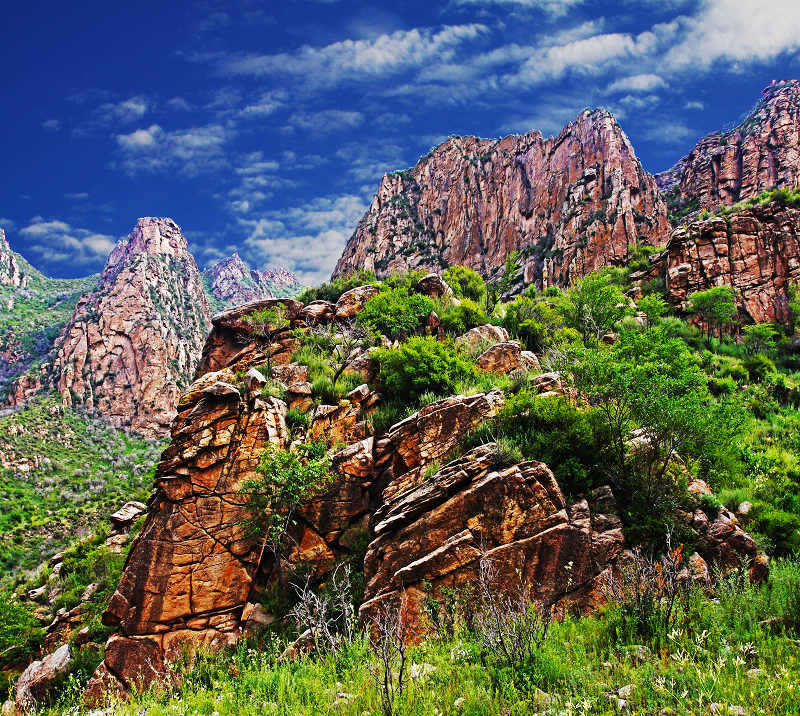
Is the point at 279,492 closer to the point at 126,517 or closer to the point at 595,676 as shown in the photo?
the point at 595,676

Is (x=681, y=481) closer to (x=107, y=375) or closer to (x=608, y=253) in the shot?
(x=608, y=253)

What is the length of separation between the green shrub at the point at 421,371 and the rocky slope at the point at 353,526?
4.40 feet

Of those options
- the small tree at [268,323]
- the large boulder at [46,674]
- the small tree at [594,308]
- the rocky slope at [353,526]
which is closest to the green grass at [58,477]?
the small tree at [268,323]

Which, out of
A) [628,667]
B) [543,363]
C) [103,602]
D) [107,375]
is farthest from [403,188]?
[628,667]

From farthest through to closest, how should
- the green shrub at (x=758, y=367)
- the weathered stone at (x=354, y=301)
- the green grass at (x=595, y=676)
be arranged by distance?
1. the weathered stone at (x=354, y=301)
2. the green shrub at (x=758, y=367)
3. the green grass at (x=595, y=676)

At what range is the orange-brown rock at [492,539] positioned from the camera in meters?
9.39

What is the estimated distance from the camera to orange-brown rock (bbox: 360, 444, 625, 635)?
9391mm

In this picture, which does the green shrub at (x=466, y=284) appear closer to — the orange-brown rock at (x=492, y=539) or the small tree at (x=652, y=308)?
the small tree at (x=652, y=308)

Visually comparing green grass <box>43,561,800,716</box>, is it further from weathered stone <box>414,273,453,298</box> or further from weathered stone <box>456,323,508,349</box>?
weathered stone <box>414,273,453,298</box>

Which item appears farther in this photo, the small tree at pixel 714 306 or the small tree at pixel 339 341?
the small tree at pixel 714 306

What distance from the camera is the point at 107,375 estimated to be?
112m

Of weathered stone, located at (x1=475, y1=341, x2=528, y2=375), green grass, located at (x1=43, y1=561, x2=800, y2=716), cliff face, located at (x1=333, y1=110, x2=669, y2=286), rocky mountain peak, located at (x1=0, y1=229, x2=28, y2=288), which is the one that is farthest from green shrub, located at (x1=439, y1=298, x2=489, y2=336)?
rocky mountain peak, located at (x1=0, y1=229, x2=28, y2=288)

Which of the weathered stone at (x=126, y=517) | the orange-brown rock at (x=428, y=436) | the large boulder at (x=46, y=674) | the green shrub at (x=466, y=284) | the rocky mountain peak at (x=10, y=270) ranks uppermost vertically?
the rocky mountain peak at (x=10, y=270)

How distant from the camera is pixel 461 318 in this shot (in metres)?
26.6
